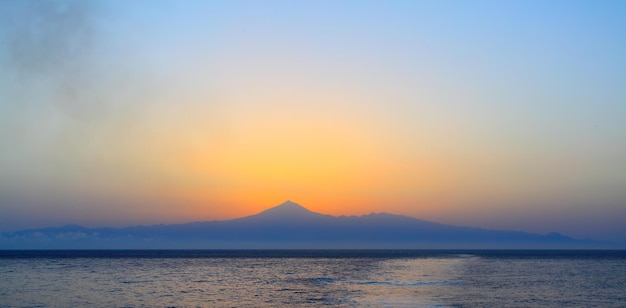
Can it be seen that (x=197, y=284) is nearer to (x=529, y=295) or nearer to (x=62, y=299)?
(x=62, y=299)

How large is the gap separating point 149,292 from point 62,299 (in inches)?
270

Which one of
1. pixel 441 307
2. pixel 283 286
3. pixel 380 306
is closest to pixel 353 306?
pixel 380 306

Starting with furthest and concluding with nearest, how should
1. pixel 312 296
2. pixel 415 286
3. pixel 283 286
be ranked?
pixel 283 286 → pixel 415 286 → pixel 312 296

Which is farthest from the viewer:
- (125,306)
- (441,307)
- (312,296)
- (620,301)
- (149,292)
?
(149,292)

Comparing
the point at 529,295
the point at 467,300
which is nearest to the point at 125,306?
the point at 467,300

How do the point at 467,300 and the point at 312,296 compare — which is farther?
the point at 312,296

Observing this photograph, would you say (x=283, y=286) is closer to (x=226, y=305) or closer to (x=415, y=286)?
(x=415, y=286)

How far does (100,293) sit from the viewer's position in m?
47.2

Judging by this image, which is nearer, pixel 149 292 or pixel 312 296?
pixel 312 296

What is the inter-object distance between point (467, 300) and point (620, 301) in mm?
10897

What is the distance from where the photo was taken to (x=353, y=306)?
37312 millimetres

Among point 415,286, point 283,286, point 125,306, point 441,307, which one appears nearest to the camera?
point 441,307

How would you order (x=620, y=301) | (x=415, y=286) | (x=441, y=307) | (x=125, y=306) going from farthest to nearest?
(x=415, y=286), (x=620, y=301), (x=125, y=306), (x=441, y=307)

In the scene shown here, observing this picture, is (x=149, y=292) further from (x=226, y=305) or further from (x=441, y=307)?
(x=441, y=307)
